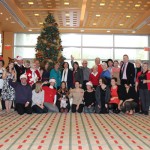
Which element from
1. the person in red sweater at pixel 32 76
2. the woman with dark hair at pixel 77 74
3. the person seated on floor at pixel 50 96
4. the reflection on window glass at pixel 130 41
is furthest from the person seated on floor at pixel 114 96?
the reflection on window glass at pixel 130 41

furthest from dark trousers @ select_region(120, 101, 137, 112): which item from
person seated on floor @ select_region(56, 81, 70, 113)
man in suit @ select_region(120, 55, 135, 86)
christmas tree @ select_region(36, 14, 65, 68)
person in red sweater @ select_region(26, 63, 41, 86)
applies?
christmas tree @ select_region(36, 14, 65, 68)

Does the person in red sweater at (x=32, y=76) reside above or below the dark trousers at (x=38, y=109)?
above

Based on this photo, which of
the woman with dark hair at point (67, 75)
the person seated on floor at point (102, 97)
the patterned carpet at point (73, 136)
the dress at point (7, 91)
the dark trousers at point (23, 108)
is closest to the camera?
the patterned carpet at point (73, 136)

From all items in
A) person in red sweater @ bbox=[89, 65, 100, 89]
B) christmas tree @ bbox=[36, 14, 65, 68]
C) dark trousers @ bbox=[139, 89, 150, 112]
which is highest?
christmas tree @ bbox=[36, 14, 65, 68]

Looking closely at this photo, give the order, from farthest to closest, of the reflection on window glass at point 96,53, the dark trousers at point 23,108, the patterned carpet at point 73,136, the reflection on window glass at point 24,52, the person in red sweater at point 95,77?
the reflection on window glass at point 96,53
the reflection on window glass at point 24,52
the person in red sweater at point 95,77
the dark trousers at point 23,108
the patterned carpet at point 73,136

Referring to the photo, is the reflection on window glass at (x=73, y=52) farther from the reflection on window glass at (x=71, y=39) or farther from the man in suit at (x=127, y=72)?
the man in suit at (x=127, y=72)

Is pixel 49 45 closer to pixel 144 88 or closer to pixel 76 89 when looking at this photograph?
pixel 76 89

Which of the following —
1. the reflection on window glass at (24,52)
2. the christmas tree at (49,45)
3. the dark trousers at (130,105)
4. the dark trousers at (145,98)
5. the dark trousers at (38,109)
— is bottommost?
the dark trousers at (38,109)

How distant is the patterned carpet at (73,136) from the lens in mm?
4199

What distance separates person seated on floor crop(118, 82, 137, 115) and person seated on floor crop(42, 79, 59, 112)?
198cm

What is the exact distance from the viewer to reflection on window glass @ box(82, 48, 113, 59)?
21442mm

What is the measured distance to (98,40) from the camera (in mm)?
21422

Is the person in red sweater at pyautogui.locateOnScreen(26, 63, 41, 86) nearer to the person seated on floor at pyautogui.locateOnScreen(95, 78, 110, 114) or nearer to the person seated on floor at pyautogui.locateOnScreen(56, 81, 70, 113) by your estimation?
the person seated on floor at pyautogui.locateOnScreen(56, 81, 70, 113)

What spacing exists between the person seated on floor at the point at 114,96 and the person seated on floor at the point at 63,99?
4.30ft
